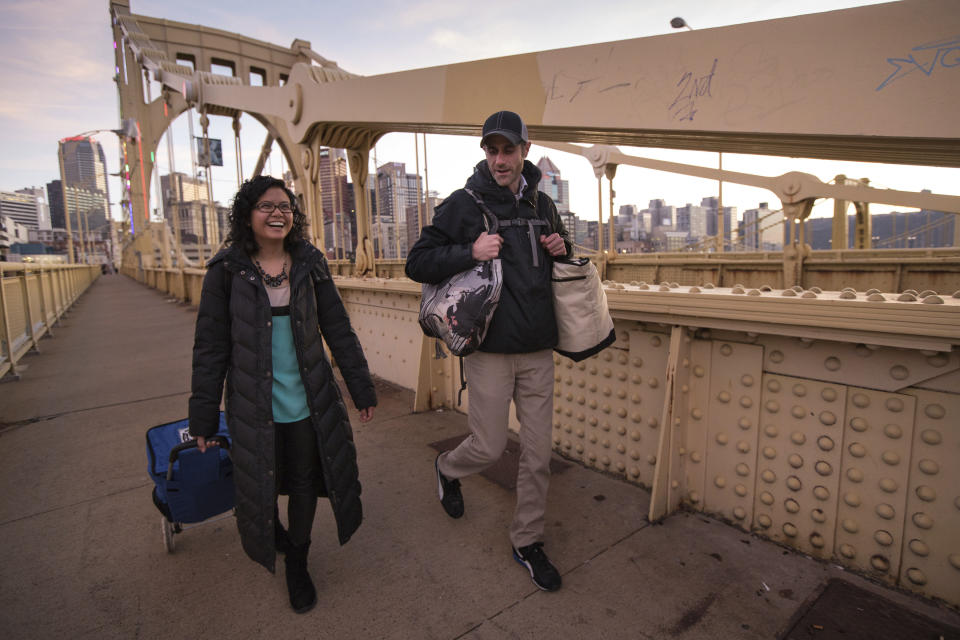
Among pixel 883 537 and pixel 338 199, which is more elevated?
pixel 338 199

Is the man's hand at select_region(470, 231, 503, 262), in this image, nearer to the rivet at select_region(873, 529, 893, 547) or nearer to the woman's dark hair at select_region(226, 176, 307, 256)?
the woman's dark hair at select_region(226, 176, 307, 256)

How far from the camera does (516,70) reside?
9.09 ft

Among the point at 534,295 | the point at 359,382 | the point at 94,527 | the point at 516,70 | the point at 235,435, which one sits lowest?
the point at 94,527

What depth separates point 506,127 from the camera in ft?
6.56

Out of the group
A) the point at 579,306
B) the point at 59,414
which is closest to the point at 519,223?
the point at 579,306

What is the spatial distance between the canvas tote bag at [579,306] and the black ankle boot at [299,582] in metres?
1.37

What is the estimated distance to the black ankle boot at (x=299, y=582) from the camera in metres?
1.90

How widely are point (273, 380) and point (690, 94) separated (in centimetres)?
202

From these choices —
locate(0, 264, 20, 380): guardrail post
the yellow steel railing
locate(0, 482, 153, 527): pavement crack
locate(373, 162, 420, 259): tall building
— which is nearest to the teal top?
locate(0, 482, 153, 527): pavement crack

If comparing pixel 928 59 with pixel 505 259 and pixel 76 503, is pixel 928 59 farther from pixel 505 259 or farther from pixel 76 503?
pixel 76 503

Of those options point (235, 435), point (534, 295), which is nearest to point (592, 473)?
point (534, 295)

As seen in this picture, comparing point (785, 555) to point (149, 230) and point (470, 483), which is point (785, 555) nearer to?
point (470, 483)

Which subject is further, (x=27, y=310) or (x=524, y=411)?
(x=27, y=310)

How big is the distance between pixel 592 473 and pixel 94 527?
265 cm
